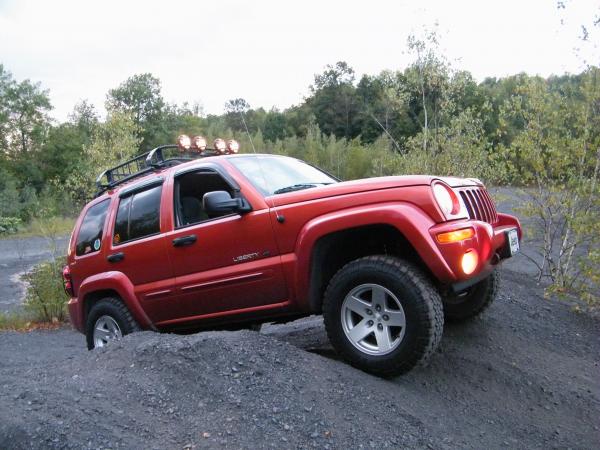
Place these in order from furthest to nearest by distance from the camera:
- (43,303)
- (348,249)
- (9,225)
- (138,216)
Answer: (9,225), (43,303), (138,216), (348,249)

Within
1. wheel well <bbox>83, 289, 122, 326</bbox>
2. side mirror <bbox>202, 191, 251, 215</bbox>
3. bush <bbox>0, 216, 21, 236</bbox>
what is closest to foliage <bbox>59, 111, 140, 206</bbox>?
wheel well <bbox>83, 289, 122, 326</bbox>

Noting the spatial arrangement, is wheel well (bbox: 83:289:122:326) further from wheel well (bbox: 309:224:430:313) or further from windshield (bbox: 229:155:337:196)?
wheel well (bbox: 309:224:430:313)

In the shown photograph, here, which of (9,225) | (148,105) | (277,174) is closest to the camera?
(277,174)

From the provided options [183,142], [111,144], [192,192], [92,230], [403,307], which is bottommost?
[403,307]

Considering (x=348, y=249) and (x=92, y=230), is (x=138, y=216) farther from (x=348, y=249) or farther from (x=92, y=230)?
(x=348, y=249)

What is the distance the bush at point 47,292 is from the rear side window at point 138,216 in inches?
278

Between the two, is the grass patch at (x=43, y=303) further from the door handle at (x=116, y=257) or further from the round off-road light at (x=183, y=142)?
the round off-road light at (x=183, y=142)

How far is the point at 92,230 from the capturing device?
5.98 metres

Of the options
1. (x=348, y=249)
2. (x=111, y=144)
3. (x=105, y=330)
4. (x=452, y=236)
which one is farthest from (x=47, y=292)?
(x=452, y=236)

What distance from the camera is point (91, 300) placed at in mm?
5941

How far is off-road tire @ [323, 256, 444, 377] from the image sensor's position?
3662 millimetres

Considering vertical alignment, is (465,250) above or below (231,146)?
below

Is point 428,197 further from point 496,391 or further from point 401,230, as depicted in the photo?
point 496,391

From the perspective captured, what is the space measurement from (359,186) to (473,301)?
194cm
